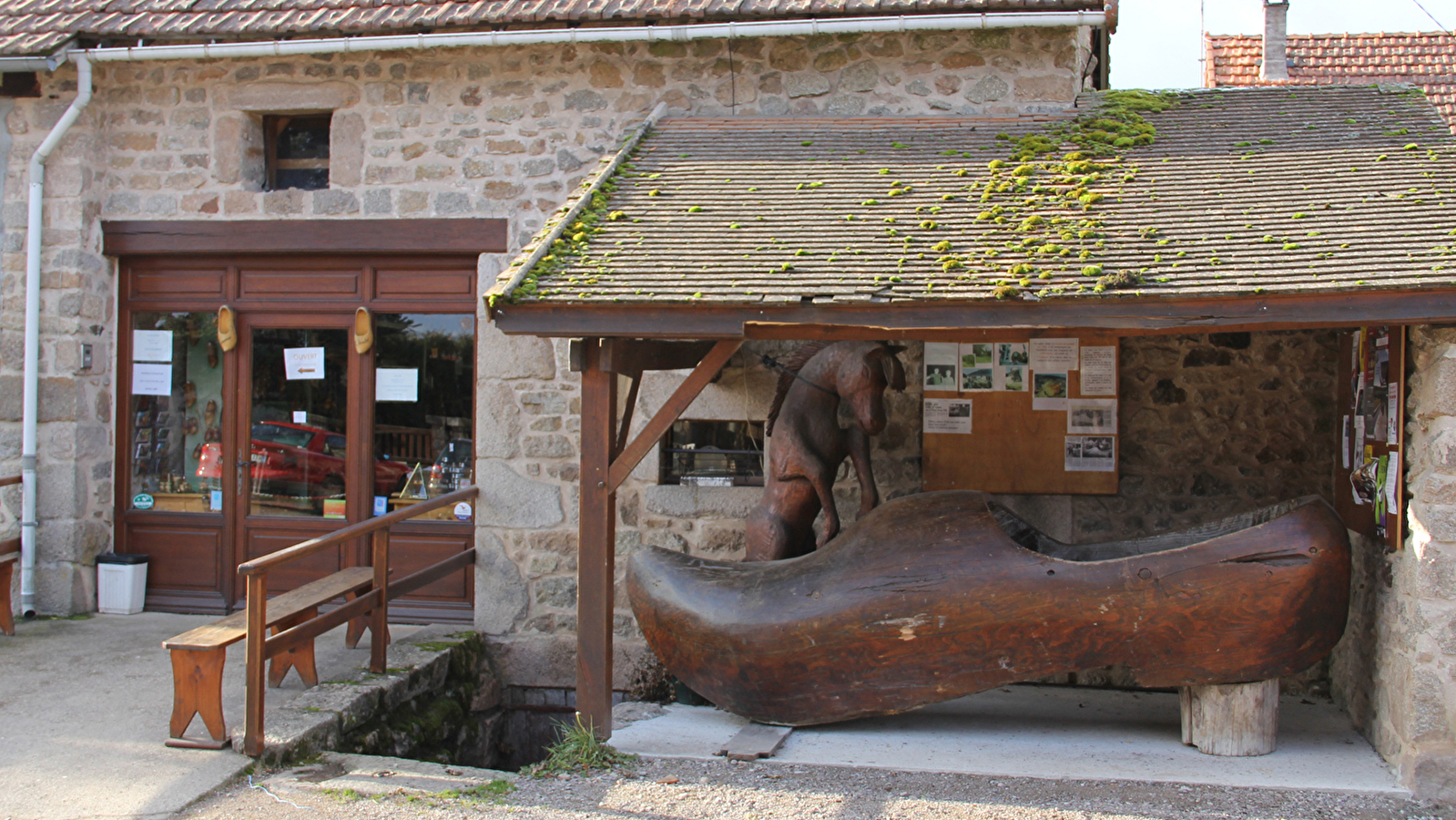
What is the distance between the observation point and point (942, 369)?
584 centimetres

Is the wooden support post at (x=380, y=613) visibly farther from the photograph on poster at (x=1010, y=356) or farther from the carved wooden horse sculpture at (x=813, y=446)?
the photograph on poster at (x=1010, y=356)

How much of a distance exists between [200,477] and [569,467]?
240 centimetres

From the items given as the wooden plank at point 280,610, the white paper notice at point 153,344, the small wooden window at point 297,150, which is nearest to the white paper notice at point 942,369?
the wooden plank at point 280,610

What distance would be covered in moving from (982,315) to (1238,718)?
2.00m

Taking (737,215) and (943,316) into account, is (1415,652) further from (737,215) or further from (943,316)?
(737,215)

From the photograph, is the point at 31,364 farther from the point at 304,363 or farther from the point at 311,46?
the point at 311,46

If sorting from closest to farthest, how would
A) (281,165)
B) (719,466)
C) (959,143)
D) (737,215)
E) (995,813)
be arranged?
1. (995,813)
2. (737,215)
3. (959,143)
4. (719,466)
5. (281,165)

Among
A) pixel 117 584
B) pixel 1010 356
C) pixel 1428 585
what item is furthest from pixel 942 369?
pixel 117 584

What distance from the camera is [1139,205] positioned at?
468cm

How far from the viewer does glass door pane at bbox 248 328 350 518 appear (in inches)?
253

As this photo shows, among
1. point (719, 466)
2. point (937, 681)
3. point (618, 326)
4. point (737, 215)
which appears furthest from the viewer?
point (719, 466)

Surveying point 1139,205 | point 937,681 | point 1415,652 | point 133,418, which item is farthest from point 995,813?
point 133,418

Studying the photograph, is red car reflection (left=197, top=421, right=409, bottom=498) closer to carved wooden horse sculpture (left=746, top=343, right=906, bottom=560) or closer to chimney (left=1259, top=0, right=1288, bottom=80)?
carved wooden horse sculpture (left=746, top=343, right=906, bottom=560)

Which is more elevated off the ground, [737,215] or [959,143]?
[959,143]
